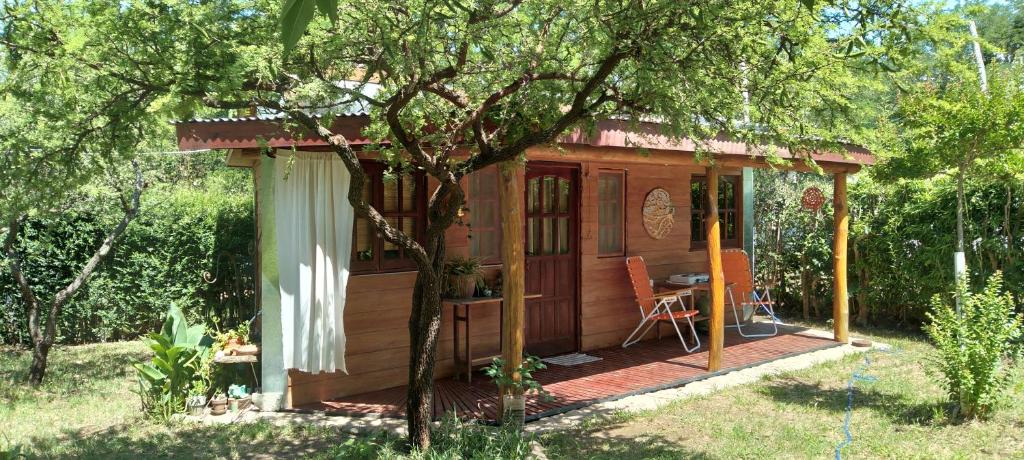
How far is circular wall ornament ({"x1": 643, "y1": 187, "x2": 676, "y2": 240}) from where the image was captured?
28.3 ft

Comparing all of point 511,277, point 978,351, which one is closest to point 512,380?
point 511,277

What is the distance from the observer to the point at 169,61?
3.80m

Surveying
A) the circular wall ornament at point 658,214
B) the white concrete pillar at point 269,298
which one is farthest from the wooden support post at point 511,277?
the circular wall ornament at point 658,214

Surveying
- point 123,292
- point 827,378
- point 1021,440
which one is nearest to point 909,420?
point 1021,440

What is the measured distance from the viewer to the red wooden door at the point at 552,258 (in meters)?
7.56

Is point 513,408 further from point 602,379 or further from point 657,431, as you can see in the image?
point 602,379

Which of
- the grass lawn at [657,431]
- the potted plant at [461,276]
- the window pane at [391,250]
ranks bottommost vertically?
the grass lawn at [657,431]

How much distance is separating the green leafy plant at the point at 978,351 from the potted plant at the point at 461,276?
3.80 metres

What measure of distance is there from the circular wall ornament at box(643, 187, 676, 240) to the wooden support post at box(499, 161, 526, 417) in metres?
3.56

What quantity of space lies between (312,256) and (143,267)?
465 cm

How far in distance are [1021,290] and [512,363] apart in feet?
21.0

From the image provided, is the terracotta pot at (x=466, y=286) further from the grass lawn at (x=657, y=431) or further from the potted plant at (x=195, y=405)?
the potted plant at (x=195, y=405)

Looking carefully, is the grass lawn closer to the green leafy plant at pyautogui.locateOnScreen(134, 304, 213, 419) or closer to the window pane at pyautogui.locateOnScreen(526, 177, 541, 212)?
the green leafy plant at pyautogui.locateOnScreen(134, 304, 213, 419)

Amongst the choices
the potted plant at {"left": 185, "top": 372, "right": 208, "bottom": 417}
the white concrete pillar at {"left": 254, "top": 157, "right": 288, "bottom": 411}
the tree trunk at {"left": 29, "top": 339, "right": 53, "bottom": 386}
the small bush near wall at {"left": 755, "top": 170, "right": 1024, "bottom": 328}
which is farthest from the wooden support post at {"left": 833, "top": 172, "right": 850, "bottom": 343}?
the tree trunk at {"left": 29, "top": 339, "right": 53, "bottom": 386}
